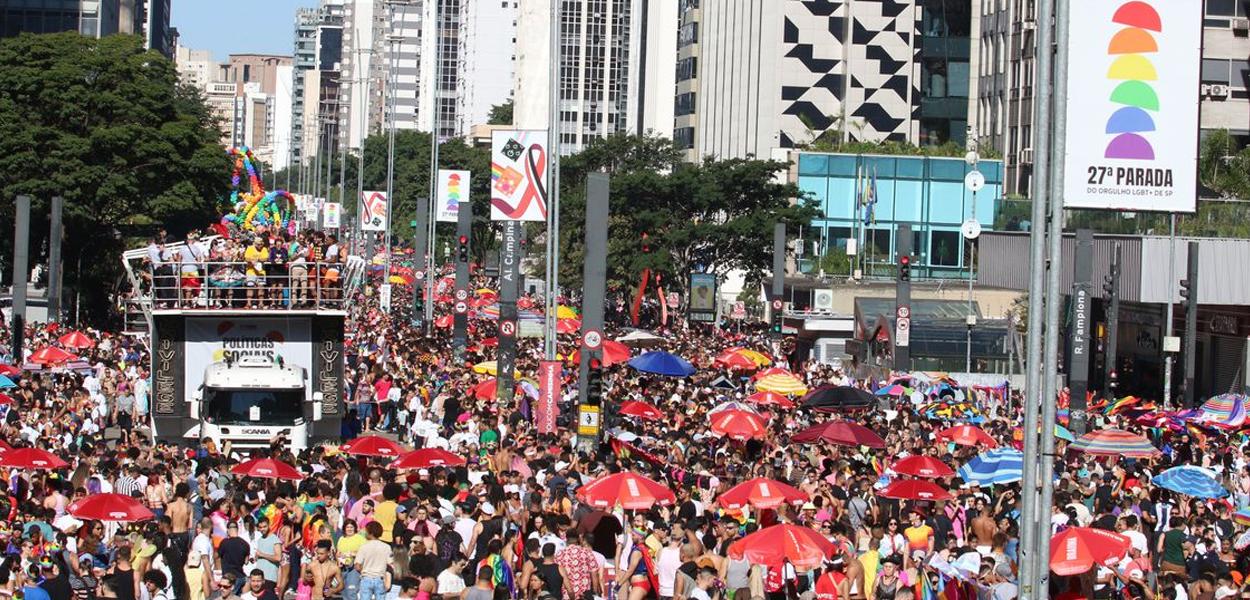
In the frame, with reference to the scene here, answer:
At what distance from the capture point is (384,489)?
20828 millimetres

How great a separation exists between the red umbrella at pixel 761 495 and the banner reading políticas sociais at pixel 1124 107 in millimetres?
6154

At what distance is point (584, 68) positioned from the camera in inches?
6398

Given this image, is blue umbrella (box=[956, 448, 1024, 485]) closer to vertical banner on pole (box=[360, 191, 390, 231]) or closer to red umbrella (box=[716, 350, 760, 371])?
red umbrella (box=[716, 350, 760, 371])

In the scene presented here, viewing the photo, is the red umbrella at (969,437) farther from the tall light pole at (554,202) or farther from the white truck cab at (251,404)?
the white truck cab at (251,404)

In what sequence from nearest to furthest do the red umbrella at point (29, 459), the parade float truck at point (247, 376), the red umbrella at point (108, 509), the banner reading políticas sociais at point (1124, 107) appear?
the banner reading políticas sociais at point (1124, 107)
the red umbrella at point (108, 509)
the red umbrella at point (29, 459)
the parade float truck at point (247, 376)

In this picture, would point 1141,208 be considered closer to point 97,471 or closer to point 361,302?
point 97,471

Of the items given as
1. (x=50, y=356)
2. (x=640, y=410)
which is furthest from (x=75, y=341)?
(x=640, y=410)

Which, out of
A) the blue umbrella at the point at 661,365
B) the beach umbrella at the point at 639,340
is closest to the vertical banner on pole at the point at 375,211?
→ the beach umbrella at the point at 639,340

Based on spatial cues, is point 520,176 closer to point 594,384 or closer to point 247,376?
point 594,384

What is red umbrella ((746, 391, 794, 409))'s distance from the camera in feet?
115

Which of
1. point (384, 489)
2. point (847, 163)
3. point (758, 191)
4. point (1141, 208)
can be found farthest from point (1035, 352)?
point (847, 163)

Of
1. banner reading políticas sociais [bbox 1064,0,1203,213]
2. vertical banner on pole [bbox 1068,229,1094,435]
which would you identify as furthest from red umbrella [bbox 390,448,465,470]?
vertical banner on pole [bbox 1068,229,1094,435]

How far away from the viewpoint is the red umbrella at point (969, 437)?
28.3 metres

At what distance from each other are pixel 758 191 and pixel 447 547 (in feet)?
193
